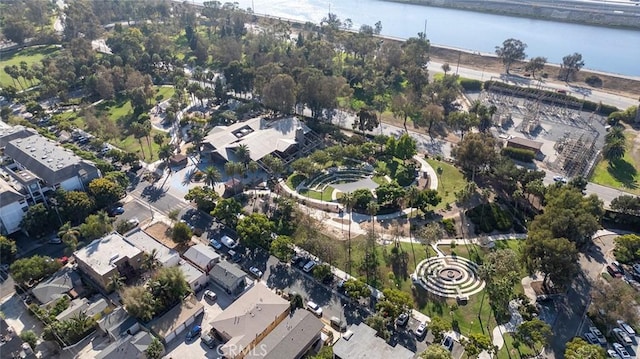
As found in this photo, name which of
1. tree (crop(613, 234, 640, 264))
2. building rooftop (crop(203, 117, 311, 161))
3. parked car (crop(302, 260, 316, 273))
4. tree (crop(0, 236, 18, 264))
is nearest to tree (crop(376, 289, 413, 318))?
parked car (crop(302, 260, 316, 273))

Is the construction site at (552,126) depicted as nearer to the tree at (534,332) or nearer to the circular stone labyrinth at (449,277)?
the circular stone labyrinth at (449,277)

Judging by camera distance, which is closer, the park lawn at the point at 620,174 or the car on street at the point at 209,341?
the car on street at the point at 209,341

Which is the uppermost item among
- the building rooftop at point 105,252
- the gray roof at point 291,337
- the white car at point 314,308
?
the building rooftop at point 105,252

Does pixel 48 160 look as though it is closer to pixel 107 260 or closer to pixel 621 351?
pixel 107 260

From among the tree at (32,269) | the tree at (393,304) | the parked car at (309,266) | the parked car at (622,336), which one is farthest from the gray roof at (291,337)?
the parked car at (622,336)

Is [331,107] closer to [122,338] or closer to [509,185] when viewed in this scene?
[509,185]

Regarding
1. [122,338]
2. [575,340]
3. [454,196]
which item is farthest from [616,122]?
[122,338]

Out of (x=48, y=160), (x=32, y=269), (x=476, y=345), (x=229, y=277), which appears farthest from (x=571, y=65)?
(x=32, y=269)
